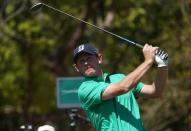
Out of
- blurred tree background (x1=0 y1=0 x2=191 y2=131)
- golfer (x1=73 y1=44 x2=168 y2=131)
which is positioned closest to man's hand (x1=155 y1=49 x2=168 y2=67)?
golfer (x1=73 y1=44 x2=168 y2=131)

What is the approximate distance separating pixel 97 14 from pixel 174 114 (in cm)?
316

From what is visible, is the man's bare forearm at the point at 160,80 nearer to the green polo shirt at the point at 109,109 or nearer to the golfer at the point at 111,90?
A: the golfer at the point at 111,90

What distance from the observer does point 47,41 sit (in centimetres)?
1709

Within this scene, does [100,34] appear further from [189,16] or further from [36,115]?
[36,115]

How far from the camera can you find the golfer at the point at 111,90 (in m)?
5.04

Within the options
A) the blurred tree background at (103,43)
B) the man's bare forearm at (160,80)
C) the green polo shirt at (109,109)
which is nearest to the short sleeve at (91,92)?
the green polo shirt at (109,109)

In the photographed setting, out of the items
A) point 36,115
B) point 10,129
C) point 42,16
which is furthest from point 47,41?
point 36,115

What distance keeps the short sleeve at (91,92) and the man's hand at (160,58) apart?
0.38m

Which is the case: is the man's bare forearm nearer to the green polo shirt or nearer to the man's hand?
the man's hand

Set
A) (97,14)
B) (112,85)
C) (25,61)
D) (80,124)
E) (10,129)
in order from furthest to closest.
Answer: (25,61) → (97,14) → (10,129) → (80,124) → (112,85)

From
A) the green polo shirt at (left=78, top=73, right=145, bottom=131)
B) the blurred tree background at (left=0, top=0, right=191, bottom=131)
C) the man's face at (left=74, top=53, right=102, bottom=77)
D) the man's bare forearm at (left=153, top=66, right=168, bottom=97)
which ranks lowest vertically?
the green polo shirt at (left=78, top=73, right=145, bottom=131)

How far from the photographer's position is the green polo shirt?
514cm

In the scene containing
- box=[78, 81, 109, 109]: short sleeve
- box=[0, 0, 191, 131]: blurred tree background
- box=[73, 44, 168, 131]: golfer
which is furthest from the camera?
box=[0, 0, 191, 131]: blurred tree background

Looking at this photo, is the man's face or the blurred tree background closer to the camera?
the man's face
